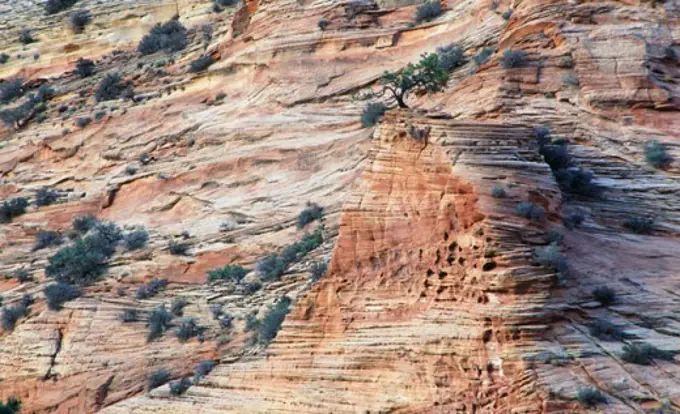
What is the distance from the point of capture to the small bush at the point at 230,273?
3812 cm

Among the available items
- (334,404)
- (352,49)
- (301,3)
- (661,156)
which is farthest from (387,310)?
(301,3)

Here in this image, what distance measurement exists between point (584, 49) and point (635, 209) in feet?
19.9

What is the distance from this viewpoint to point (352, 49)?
46.5 metres

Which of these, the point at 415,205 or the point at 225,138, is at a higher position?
the point at 415,205

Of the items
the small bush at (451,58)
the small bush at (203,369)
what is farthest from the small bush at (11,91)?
the small bush at (203,369)

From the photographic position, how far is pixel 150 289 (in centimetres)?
3944

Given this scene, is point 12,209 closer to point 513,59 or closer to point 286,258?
point 286,258

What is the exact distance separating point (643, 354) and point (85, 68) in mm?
33810

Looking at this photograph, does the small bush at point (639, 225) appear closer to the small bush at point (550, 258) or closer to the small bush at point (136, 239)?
the small bush at point (550, 258)

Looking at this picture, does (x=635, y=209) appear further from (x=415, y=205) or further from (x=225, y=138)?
(x=225, y=138)

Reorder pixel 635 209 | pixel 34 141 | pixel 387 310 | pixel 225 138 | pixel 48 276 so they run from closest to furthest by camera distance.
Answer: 1. pixel 387 310
2. pixel 635 209
3. pixel 48 276
4. pixel 225 138
5. pixel 34 141

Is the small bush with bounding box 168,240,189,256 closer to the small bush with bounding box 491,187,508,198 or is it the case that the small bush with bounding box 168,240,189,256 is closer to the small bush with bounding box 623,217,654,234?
the small bush with bounding box 623,217,654,234

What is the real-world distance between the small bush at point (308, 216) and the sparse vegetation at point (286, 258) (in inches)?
35.2

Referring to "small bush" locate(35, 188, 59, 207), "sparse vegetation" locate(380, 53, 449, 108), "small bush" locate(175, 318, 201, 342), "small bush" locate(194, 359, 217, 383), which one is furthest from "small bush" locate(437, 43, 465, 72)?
"small bush" locate(35, 188, 59, 207)
